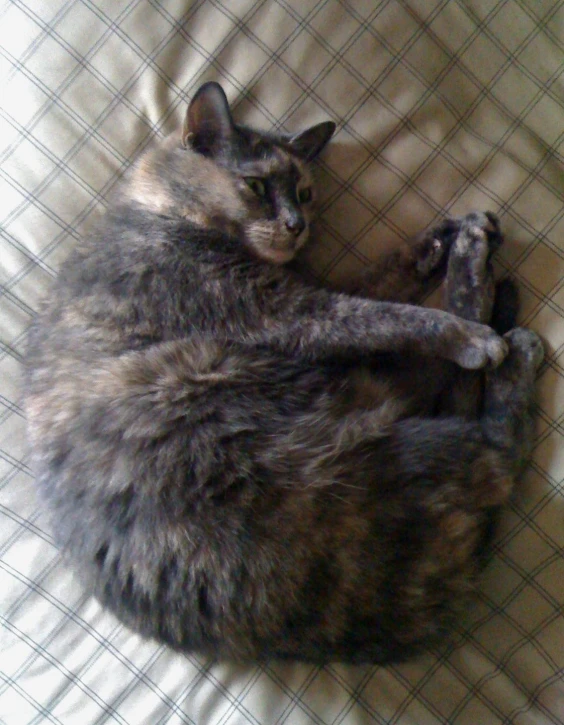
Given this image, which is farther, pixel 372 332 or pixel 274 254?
pixel 274 254

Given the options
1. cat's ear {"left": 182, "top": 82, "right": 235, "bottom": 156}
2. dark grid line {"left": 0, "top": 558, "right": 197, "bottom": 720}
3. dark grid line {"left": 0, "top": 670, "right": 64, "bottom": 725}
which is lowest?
dark grid line {"left": 0, "top": 670, "right": 64, "bottom": 725}

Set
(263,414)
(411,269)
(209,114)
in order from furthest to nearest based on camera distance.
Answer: (411,269) < (209,114) < (263,414)

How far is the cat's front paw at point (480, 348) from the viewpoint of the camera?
3.91 ft

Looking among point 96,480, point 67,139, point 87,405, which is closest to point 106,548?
point 96,480

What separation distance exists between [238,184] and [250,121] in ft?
0.70

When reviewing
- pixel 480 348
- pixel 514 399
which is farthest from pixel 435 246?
pixel 514 399

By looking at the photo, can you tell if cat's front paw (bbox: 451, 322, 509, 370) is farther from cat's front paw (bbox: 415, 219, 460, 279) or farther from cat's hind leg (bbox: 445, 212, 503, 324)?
cat's front paw (bbox: 415, 219, 460, 279)

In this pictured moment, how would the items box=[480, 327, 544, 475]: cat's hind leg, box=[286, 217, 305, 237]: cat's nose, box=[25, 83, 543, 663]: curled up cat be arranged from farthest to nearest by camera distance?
1. box=[286, 217, 305, 237]: cat's nose
2. box=[480, 327, 544, 475]: cat's hind leg
3. box=[25, 83, 543, 663]: curled up cat

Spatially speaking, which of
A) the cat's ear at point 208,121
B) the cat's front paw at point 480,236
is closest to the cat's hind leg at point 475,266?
the cat's front paw at point 480,236

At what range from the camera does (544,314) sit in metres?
1.25

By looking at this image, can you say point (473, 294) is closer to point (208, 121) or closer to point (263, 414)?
point (263, 414)

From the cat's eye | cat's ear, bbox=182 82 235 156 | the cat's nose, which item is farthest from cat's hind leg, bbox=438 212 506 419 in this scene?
cat's ear, bbox=182 82 235 156

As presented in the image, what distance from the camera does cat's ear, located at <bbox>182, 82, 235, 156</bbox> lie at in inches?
48.1

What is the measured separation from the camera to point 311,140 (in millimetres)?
1344
